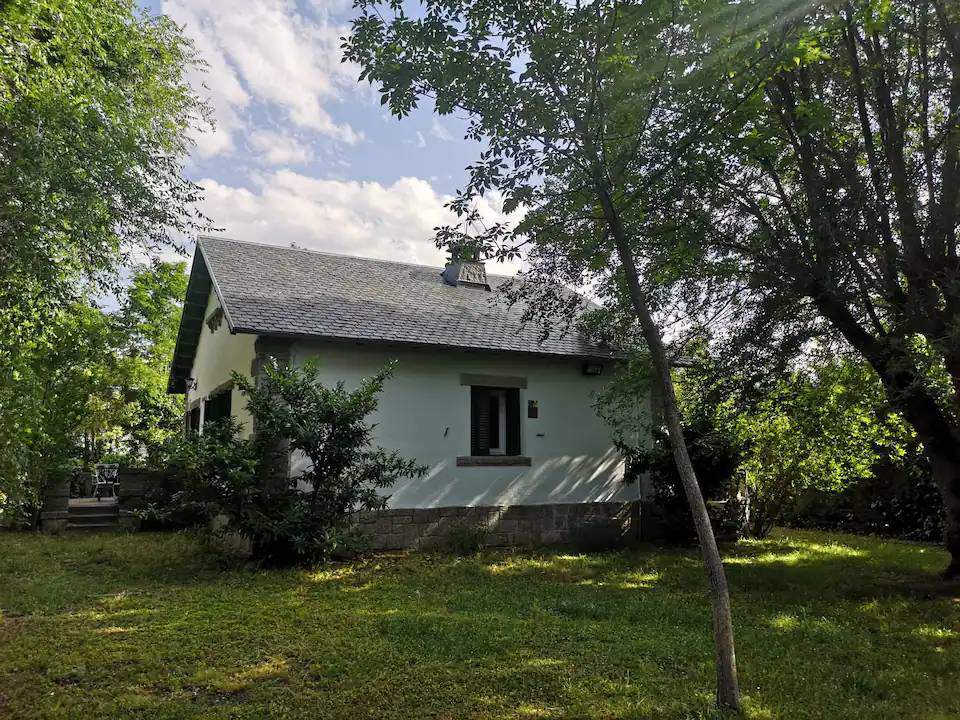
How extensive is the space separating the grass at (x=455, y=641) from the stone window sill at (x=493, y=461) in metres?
1.97

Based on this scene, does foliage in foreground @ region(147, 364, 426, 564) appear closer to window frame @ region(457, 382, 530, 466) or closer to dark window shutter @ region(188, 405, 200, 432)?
window frame @ region(457, 382, 530, 466)

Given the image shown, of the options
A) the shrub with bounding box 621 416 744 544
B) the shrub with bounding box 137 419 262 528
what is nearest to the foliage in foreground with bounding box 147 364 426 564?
the shrub with bounding box 137 419 262 528

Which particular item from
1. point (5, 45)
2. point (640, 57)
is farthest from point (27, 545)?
point (640, 57)

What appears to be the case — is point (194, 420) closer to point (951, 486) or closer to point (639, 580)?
point (639, 580)

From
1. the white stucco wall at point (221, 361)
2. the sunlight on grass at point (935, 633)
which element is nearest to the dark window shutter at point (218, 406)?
the white stucco wall at point (221, 361)

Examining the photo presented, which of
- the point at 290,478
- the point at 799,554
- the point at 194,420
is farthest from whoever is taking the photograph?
the point at 194,420

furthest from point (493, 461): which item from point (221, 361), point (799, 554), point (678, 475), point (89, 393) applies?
point (89, 393)

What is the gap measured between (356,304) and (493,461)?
3.74m

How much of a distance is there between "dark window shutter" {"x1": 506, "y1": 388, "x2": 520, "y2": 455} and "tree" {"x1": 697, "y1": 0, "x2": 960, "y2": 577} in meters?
4.78

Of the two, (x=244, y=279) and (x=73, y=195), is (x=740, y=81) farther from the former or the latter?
(x=244, y=279)

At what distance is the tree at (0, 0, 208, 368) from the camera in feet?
22.9

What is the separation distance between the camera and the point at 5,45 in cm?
707

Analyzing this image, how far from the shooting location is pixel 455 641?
5.47 m

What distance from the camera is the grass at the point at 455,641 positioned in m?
4.23
